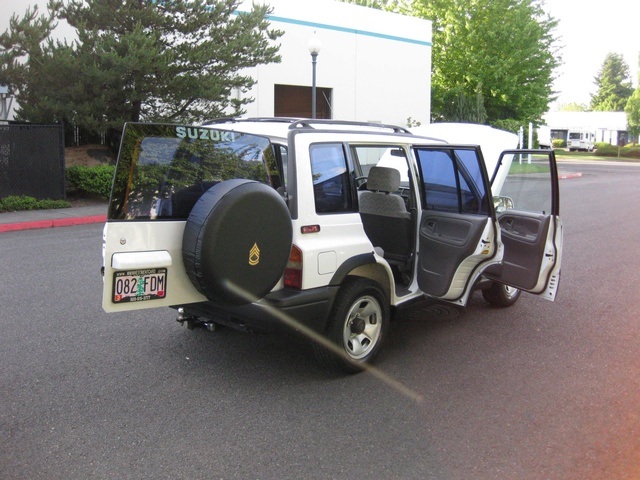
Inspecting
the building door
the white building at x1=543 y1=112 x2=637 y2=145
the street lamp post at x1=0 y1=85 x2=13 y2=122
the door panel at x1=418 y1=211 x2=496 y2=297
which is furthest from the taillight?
the white building at x1=543 y1=112 x2=637 y2=145

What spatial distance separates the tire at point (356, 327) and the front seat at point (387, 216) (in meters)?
0.69

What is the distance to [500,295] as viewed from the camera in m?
6.70

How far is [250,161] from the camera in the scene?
4.36 m

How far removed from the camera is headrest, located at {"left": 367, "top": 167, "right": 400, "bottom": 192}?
554 cm

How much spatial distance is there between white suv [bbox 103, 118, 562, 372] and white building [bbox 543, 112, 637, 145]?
7510cm

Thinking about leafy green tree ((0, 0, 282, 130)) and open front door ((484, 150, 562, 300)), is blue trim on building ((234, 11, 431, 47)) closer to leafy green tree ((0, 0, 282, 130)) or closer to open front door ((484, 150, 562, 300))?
leafy green tree ((0, 0, 282, 130))

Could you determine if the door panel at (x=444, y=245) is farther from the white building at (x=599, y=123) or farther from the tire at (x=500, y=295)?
the white building at (x=599, y=123)

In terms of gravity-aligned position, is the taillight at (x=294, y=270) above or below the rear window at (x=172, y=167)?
below

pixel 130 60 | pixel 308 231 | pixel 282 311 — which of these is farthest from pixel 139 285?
pixel 130 60

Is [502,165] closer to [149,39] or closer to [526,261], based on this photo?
[526,261]

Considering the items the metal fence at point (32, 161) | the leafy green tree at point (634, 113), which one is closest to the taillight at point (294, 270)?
the metal fence at point (32, 161)

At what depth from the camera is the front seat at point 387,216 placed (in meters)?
5.58

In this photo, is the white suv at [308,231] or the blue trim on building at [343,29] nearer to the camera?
the white suv at [308,231]

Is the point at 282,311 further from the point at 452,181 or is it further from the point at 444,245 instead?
the point at 452,181
